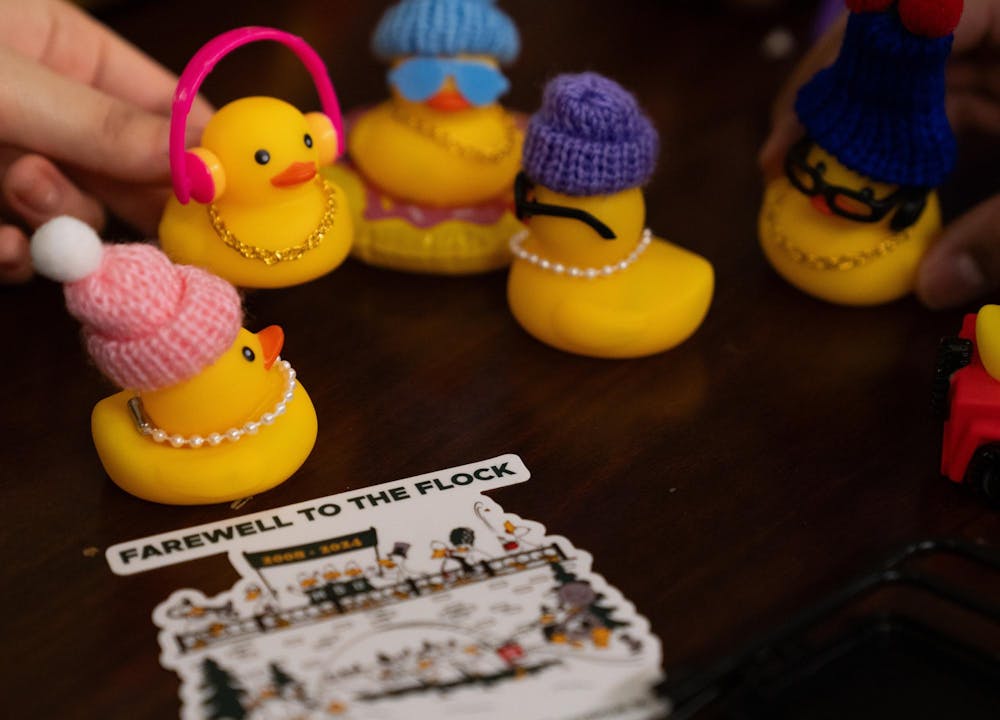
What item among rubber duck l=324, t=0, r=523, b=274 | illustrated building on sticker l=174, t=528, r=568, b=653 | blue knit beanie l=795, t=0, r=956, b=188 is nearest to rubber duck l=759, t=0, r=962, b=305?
blue knit beanie l=795, t=0, r=956, b=188

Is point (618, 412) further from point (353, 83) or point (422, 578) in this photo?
point (353, 83)

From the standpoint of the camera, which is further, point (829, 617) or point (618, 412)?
point (618, 412)

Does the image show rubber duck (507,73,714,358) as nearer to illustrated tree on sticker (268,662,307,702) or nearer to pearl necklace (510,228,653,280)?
pearl necklace (510,228,653,280)

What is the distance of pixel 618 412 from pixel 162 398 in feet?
0.94

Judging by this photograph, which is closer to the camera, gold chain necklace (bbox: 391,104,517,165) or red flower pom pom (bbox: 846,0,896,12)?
red flower pom pom (bbox: 846,0,896,12)

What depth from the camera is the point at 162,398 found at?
676 mm

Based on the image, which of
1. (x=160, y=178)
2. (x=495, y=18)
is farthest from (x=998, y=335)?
(x=160, y=178)

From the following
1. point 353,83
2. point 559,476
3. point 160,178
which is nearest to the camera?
point 559,476

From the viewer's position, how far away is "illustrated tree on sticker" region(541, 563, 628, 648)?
0.62 meters

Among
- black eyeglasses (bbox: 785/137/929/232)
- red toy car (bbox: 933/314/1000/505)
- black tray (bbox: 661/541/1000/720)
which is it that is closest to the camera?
black tray (bbox: 661/541/1000/720)

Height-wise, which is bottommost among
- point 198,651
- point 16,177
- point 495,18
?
point 198,651

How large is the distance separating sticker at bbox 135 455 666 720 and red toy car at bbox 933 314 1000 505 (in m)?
0.23

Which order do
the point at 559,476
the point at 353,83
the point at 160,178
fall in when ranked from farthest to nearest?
1. the point at 353,83
2. the point at 160,178
3. the point at 559,476

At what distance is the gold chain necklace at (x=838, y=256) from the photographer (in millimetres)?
839
